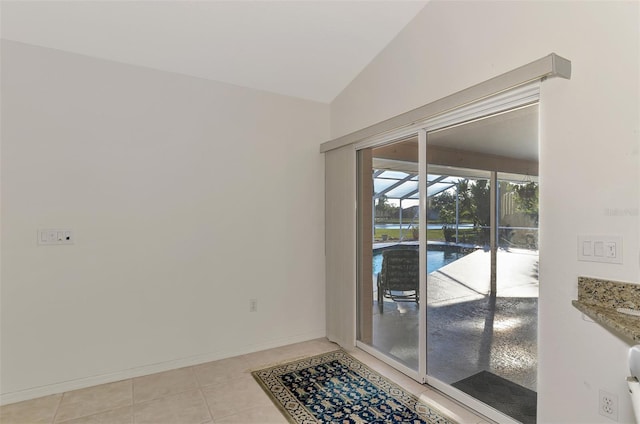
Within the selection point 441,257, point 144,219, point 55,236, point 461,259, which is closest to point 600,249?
point 461,259

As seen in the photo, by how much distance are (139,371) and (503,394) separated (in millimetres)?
2775

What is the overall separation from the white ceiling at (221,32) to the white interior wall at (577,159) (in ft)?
2.95

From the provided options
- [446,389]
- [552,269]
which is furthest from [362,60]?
[446,389]

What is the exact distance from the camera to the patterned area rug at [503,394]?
78.3 inches

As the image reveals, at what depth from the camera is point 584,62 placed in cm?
162

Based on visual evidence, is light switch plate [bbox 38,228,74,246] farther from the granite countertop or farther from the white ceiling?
the granite countertop

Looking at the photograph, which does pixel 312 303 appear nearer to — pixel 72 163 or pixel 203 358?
pixel 203 358

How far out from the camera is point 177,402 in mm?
2363

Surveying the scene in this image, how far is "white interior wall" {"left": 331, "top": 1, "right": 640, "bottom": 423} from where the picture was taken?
1485 mm

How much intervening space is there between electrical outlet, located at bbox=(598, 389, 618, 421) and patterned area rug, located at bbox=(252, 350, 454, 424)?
2.76ft

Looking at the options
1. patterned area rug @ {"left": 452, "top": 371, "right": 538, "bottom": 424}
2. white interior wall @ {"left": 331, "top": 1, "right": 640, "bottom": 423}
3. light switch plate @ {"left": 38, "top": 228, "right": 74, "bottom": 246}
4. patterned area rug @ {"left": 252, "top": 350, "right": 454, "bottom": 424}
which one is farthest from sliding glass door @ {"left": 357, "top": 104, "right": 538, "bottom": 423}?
light switch plate @ {"left": 38, "top": 228, "right": 74, "bottom": 246}

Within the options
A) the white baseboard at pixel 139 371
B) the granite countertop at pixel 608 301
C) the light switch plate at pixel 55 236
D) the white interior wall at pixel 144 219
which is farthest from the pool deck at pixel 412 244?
the light switch plate at pixel 55 236

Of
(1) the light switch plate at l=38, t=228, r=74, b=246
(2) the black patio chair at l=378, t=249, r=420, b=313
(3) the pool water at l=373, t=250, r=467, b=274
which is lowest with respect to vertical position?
(2) the black patio chair at l=378, t=249, r=420, b=313

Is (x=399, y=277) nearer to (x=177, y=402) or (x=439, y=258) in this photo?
(x=439, y=258)
